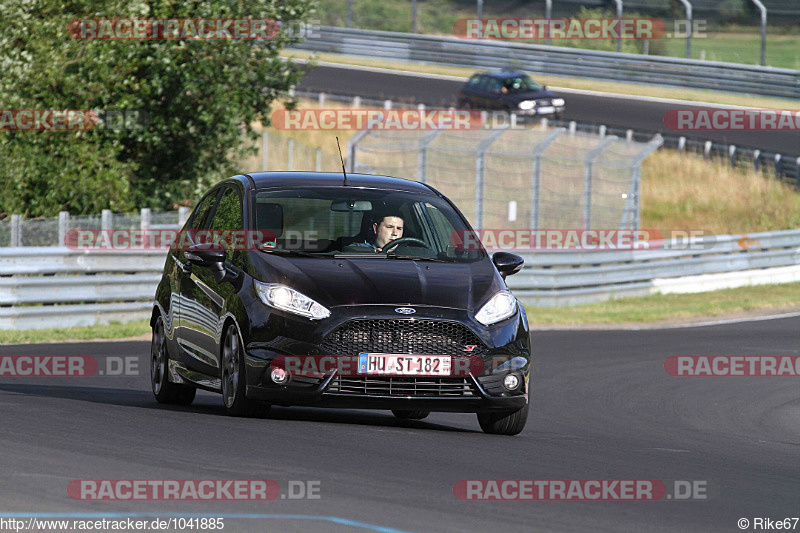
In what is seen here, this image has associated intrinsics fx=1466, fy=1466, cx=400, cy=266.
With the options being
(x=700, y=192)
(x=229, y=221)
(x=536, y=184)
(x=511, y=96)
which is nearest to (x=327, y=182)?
(x=229, y=221)

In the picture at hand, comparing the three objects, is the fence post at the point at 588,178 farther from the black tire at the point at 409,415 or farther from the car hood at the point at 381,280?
the car hood at the point at 381,280

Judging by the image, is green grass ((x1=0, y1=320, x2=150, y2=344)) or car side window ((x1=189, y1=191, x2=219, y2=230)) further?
green grass ((x1=0, y1=320, x2=150, y2=344))

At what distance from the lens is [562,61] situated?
52531 mm

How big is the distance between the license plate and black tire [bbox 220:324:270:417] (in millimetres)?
801

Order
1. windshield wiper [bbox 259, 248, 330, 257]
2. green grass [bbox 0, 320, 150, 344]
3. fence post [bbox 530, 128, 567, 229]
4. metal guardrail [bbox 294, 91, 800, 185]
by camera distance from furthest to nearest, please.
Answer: metal guardrail [bbox 294, 91, 800, 185]
fence post [bbox 530, 128, 567, 229]
green grass [bbox 0, 320, 150, 344]
windshield wiper [bbox 259, 248, 330, 257]

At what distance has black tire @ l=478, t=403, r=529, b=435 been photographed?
946cm

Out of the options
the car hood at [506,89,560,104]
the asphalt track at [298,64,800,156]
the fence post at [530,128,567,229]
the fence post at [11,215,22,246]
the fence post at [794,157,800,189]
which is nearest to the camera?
the fence post at [11,215,22,246]

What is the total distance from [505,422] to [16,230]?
10.7m

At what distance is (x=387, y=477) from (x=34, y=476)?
169 cm

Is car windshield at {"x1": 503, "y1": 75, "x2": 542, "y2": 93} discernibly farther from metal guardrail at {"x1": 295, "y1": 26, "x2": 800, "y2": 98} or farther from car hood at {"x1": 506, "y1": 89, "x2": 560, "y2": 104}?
metal guardrail at {"x1": 295, "y1": 26, "x2": 800, "y2": 98}

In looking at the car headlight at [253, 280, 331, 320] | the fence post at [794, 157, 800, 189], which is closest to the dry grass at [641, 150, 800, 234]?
the fence post at [794, 157, 800, 189]

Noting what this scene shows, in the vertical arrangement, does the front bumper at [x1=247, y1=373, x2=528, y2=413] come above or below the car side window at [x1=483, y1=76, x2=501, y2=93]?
above

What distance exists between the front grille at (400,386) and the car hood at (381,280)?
46cm

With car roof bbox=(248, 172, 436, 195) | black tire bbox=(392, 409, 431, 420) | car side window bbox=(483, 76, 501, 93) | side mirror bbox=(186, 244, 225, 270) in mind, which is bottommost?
car side window bbox=(483, 76, 501, 93)
